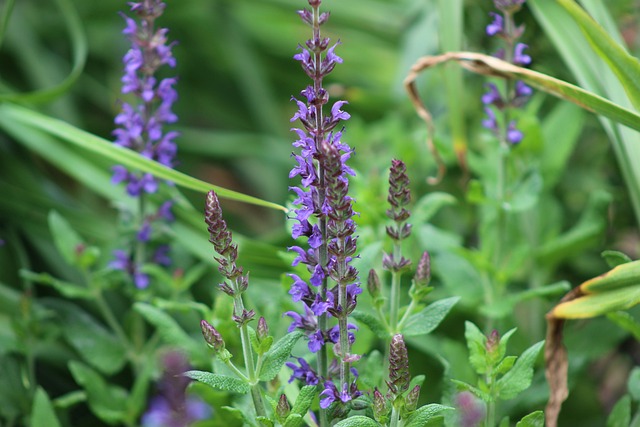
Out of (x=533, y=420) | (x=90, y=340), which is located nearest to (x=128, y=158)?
(x=90, y=340)

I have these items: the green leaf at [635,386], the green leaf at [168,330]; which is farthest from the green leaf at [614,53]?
the green leaf at [168,330]

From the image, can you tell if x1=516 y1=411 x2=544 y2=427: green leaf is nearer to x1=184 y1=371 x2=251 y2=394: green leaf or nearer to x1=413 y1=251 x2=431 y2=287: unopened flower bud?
x1=413 y1=251 x2=431 y2=287: unopened flower bud

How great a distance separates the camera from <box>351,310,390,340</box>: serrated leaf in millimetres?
1027

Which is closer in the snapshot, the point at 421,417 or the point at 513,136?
the point at 421,417

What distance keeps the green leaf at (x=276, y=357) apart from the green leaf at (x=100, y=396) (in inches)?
16.0

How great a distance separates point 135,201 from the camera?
160 centimetres

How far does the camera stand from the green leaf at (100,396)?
126 centimetres

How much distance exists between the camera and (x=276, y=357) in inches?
37.4

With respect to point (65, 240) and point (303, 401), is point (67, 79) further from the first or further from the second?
point (303, 401)

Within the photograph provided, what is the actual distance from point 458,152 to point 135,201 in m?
0.66

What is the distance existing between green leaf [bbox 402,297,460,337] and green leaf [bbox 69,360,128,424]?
51 cm

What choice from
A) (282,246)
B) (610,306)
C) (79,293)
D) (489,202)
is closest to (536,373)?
(489,202)

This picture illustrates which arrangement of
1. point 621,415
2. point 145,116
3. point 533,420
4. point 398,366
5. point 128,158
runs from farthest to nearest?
point 145,116
point 128,158
point 621,415
point 533,420
point 398,366

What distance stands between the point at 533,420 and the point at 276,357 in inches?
13.0
